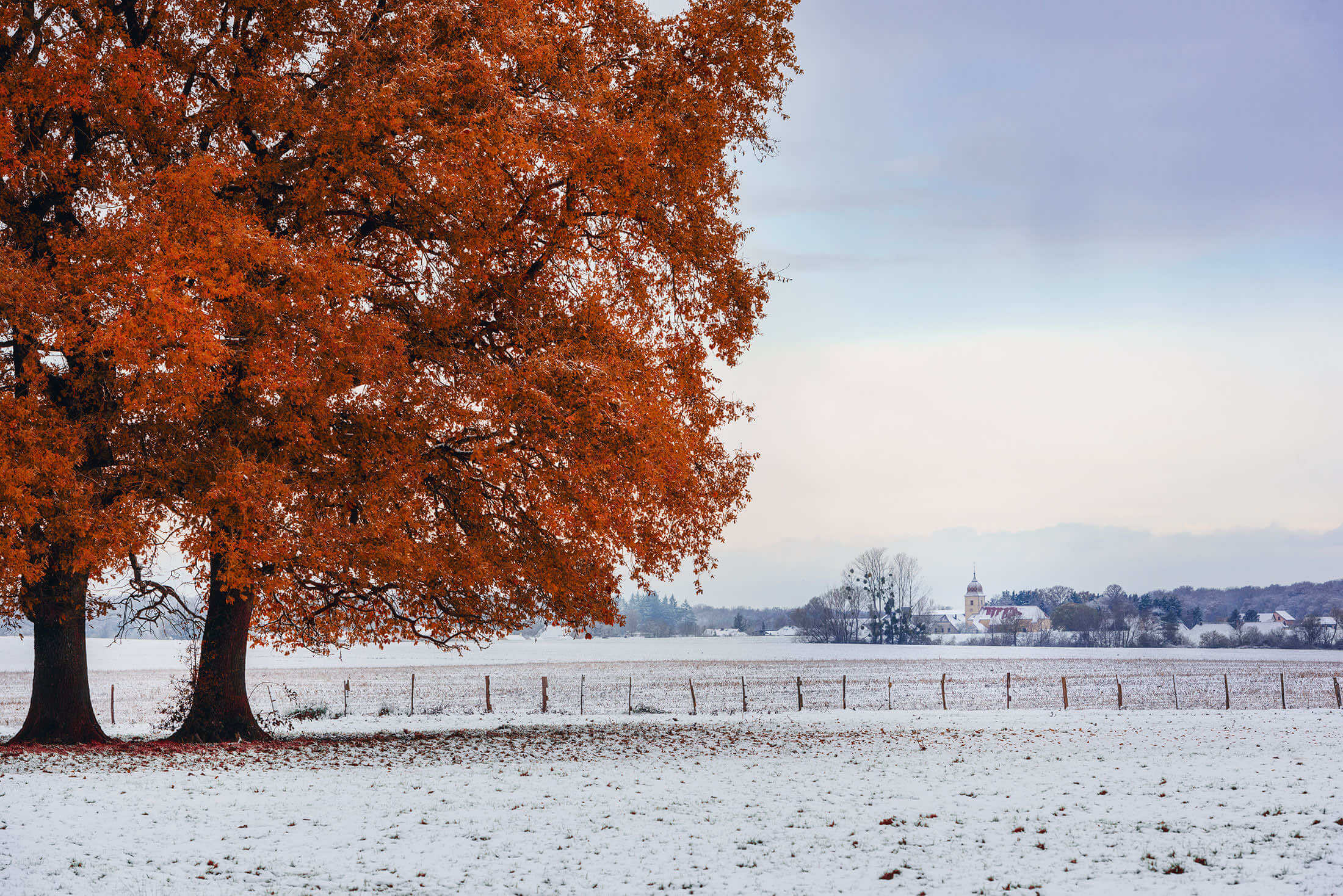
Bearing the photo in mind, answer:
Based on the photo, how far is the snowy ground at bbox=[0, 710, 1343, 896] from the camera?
8.14 meters

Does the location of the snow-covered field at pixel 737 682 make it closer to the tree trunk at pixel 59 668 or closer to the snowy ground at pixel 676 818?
the tree trunk at pixel 59 668

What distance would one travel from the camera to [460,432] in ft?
52.6

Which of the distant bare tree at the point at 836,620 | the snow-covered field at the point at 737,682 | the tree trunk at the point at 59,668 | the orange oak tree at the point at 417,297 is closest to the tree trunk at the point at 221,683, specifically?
the orange oak tree at the point at 417,297

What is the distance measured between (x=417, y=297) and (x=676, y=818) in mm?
10181

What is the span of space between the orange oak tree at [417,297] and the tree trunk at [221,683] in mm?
44

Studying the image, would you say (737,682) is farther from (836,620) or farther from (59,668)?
(836,620)

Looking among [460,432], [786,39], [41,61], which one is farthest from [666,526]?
[41,61]

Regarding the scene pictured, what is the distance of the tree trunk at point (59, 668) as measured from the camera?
16516 mm

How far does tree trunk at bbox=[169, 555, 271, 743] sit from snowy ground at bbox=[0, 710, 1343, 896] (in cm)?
105

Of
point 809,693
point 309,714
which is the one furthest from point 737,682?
point 309,714

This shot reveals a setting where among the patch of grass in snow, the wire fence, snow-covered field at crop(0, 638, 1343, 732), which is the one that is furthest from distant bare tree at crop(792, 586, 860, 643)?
the patch of grass in snow

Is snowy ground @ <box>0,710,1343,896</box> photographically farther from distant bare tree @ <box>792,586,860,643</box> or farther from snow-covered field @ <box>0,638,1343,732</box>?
distant bare tree @ <box>792,586,860,643</box>

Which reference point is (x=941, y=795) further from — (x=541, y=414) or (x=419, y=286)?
(x=419, y=286)

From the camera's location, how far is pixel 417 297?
16.8 m
